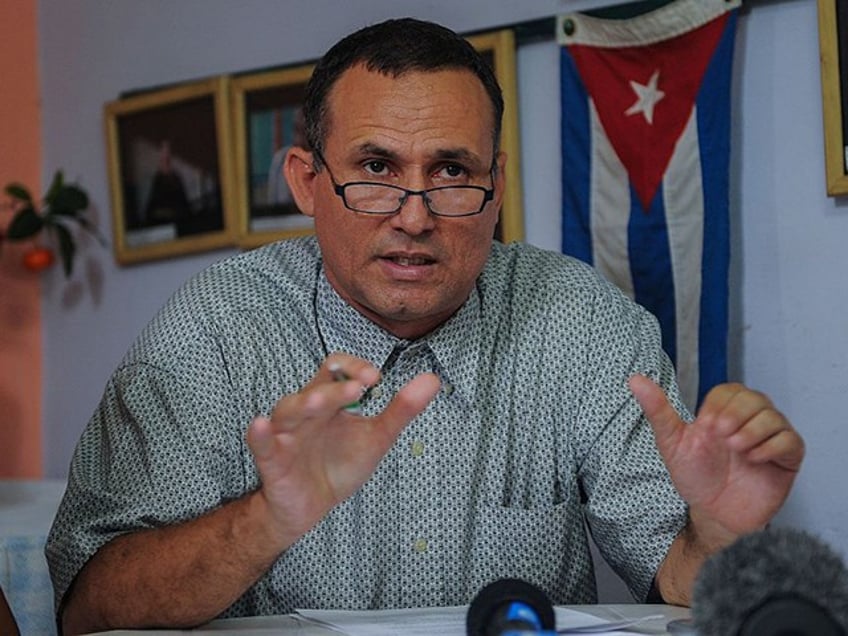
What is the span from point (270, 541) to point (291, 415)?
21cm

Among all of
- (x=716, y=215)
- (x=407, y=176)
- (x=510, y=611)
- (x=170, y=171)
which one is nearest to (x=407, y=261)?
(x=407, y=176)

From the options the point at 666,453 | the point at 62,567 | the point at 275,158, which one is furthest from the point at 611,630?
the point at 275,158

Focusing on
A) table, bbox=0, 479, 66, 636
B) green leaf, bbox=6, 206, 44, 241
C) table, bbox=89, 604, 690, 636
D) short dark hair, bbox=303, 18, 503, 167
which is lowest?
table, bbox=0, 479, 66, 636

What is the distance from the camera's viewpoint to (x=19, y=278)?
138 inches

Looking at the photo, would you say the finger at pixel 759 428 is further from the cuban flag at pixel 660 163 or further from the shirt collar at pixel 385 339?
the cuban flag at pixel 660 163

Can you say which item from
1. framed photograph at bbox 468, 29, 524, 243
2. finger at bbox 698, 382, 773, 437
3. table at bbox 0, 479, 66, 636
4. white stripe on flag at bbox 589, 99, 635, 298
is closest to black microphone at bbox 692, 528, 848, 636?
finger at bbox 698, 382, 773, 437

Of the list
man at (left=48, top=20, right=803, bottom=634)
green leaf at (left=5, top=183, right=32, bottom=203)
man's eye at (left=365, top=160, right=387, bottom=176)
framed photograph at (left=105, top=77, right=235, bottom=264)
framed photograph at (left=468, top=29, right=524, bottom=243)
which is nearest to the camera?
man at (left=48, top=20, right=803, bottom=634)

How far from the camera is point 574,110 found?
259 centimetres

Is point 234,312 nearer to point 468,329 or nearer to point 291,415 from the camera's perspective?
point 468,329

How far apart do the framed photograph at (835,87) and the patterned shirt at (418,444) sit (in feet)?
1.88

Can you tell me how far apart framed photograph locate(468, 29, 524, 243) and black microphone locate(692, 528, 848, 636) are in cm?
179

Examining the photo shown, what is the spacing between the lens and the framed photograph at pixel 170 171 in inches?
124

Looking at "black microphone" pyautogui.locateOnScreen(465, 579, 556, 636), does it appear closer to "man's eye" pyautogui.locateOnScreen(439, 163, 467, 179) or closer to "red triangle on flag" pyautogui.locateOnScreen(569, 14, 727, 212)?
"man's eye" pyautogui.locateOnScreen(439, 163, 467, 179)

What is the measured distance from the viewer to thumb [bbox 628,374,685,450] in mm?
1291
